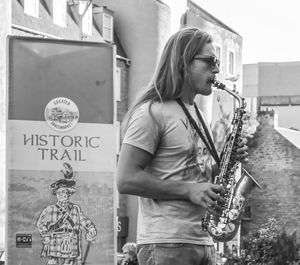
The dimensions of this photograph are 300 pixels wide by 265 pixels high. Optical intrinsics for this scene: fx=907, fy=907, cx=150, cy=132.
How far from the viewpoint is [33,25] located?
27078 millimetres

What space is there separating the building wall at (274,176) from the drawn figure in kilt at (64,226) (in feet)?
112

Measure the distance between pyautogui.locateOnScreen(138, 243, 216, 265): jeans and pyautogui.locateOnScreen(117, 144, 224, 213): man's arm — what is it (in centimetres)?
20

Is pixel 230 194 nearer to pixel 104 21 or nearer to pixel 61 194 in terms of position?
pixel 61 194

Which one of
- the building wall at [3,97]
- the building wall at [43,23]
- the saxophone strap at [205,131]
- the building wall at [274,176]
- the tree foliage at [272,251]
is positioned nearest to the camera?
the saxophone strap at [205,131]

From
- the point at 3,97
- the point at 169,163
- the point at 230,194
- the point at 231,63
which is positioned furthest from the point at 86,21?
the point at 169,163

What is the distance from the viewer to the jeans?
385 cm

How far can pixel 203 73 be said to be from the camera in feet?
13.3

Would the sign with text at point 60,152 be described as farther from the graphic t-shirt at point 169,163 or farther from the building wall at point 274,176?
the building wall at point 274,176

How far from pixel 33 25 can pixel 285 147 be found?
19465mm

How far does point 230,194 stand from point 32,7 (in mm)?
23730

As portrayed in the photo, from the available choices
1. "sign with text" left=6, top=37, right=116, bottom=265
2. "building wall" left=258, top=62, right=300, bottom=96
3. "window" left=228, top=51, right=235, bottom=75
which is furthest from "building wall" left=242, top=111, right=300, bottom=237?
"sign with text" left=6, top=37, right=116, bottom=265

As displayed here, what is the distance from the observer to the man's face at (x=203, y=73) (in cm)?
404

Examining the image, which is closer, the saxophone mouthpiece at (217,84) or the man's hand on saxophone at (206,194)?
the man's hand on saxophone at (206,194)

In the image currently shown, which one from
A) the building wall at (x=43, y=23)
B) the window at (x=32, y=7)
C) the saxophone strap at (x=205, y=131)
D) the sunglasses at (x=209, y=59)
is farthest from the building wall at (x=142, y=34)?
the sunglasses at (x=209, y=59)
